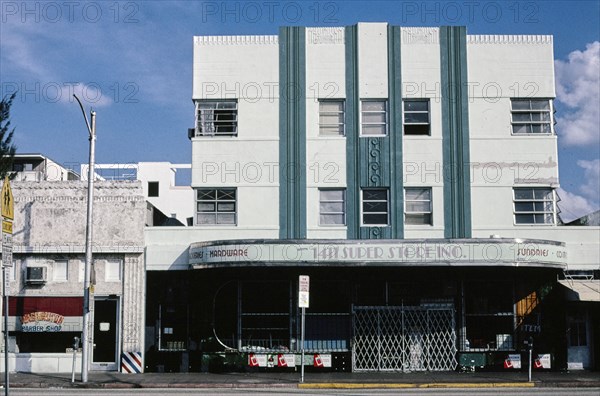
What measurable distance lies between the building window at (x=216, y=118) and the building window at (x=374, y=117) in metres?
4.45

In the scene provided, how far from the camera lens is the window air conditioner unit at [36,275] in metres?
27.5

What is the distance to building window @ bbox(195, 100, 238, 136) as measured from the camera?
28859 mm

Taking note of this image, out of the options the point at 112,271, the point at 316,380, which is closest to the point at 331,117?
the point at 112,271

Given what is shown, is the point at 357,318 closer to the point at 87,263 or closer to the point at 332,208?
the point at 332,208

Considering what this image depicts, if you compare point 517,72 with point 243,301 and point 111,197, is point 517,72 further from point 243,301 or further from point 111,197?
point 111,197

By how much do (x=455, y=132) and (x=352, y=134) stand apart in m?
3.53

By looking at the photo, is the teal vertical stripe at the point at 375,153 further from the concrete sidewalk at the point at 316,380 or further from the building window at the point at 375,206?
the concrete sidewalk at the point at 316,380

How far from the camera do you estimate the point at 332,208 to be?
28375mm

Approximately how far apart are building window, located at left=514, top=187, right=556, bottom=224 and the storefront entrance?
1399 cm


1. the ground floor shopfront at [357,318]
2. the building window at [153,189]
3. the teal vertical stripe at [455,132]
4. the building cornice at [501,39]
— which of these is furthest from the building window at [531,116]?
the building window at [153,189]

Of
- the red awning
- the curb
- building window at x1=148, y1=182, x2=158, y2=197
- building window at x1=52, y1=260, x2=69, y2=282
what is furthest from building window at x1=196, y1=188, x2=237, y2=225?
building window at x1=148, y1=182, x2=158, y2=197

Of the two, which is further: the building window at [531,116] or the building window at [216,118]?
the building window at [216,118]

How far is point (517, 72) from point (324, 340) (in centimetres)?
1136

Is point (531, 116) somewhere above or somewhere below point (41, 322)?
above
